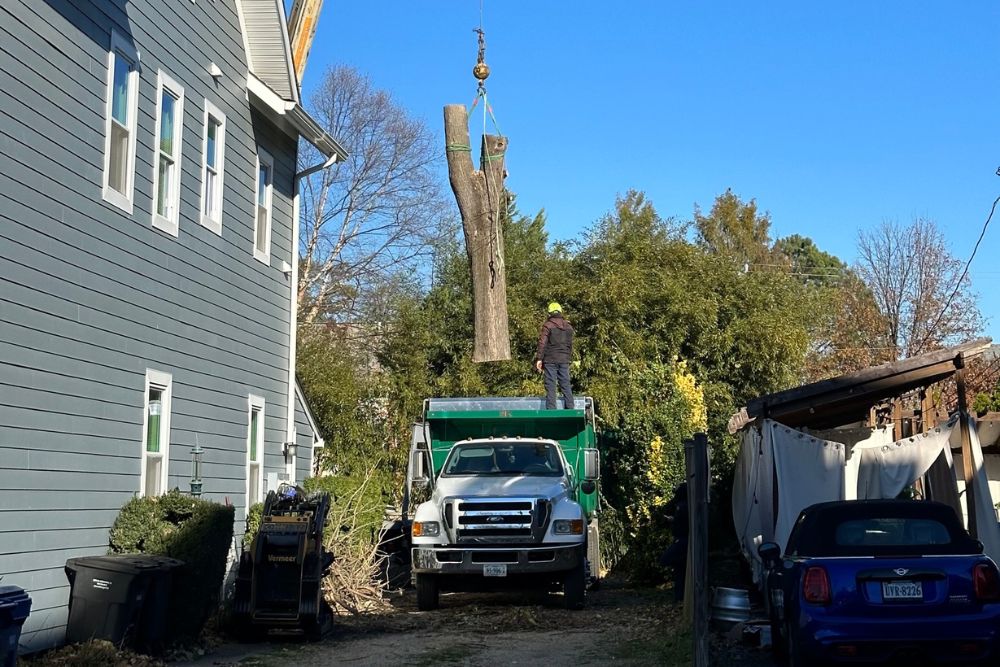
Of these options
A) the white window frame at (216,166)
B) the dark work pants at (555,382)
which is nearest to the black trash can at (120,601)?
the white window frame at (216,166)

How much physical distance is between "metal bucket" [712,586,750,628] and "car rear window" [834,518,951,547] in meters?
2.62

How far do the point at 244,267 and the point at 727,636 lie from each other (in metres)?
8.56

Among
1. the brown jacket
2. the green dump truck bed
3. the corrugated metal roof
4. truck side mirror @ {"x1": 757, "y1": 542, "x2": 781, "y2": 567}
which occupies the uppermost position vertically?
the corrugated metal roof

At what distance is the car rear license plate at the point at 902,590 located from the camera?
31.2 ft

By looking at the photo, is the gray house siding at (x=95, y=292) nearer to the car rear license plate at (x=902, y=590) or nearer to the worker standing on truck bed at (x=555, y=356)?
the worker standing on truck bed at (x=555, y=356)

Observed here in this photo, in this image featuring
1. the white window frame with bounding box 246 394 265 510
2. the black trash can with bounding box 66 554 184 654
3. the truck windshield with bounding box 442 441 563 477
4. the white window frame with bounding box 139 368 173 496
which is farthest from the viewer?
the white window frame with bounding box 246 394 265 510

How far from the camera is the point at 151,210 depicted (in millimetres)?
13789

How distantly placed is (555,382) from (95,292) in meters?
7.70

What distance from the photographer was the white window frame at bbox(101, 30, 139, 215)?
12.7 meters

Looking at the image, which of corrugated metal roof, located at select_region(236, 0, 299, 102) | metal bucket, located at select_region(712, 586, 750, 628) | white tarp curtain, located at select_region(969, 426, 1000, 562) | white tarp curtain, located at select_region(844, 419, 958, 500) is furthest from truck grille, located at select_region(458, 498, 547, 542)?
corrugated metal roof, located at select_region(236, 0, 299, 102)

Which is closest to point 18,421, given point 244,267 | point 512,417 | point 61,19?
point 61,19

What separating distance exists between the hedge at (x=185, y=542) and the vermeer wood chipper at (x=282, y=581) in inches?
15.1

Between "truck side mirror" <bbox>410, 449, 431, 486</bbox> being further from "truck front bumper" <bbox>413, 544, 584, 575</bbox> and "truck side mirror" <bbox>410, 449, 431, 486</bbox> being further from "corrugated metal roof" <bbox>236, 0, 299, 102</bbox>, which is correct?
"corrugated metal roof" <bbox>236, 0, 299, 102</bbox>

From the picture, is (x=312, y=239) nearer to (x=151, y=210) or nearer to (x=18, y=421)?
(x=151, y=210)
